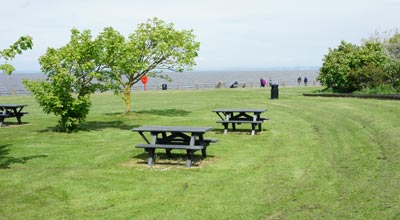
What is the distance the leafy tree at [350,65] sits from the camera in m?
29.8

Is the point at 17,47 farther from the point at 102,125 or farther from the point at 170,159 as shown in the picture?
the point at 102,125

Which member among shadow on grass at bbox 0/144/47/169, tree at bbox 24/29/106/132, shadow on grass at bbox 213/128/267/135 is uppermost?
tree at bbox 24/29/106/132

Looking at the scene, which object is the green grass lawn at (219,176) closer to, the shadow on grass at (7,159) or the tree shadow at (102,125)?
the shadow on grass at (7,159)

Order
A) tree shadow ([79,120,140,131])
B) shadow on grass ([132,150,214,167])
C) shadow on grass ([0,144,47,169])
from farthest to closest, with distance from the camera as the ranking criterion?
tree shadow ([79,120,140,131]) < shadow on grass ([0,144,47,169]) < shadow on grass ([132,150,214,167])

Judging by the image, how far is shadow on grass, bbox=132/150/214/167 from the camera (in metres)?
10.8

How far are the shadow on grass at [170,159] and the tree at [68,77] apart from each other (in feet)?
16.7

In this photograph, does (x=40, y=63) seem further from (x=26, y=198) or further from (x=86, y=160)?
(x=26, y=198)

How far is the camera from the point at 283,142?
13453 mm

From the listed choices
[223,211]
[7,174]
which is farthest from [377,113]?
[7,174]

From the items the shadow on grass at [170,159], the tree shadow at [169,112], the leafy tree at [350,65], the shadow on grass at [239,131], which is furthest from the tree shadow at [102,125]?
the leafy tree at [350,65]

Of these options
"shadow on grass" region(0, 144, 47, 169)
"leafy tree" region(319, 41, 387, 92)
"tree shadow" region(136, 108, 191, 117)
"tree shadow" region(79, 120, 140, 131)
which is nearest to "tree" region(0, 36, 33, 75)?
"shadow on grass" region(0, 144, 47, 169)

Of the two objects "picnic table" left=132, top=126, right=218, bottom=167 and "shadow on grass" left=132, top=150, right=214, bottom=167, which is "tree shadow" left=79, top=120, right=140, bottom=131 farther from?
"picnic table" left=132, top=126, right=218, bottom=167

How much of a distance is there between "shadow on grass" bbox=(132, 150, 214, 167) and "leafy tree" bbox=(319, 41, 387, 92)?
67.7 feet

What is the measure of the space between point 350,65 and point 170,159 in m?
23.8
